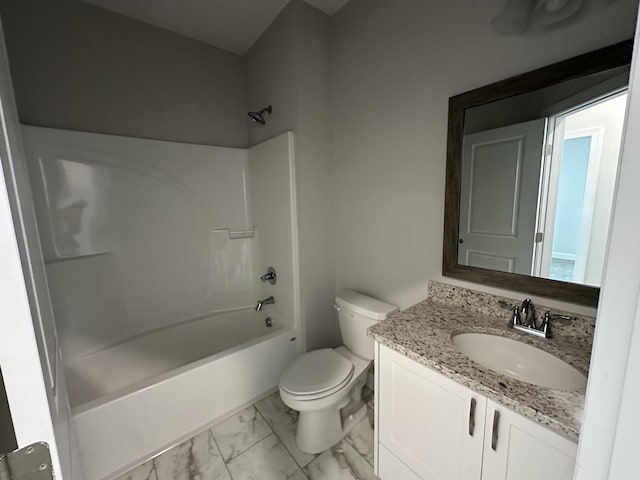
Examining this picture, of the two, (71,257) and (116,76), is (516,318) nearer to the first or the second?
(71,257)

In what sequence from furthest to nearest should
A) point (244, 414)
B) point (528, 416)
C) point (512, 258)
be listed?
1. point (244, 414)
2. point (512, 258)
3. point (528, 416)

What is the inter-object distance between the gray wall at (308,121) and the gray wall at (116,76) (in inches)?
15.1

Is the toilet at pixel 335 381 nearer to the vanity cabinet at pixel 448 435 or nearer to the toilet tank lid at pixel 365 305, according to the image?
the toilet tank lid at pixel 365 305

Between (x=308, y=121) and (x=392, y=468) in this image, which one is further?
(x=308, y=121)

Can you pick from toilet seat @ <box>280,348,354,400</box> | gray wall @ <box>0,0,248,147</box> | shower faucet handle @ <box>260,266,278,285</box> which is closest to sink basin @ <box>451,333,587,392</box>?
toilet seat @ <box>280,348,354,400</box>

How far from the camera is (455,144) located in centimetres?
128

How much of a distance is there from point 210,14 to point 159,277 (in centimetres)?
196

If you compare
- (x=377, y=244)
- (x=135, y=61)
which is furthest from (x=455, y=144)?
(x=135, y=61)

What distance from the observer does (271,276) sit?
2.17m

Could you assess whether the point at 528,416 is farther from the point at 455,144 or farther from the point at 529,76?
the point at 529,76

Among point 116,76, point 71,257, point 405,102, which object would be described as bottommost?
point 71,257

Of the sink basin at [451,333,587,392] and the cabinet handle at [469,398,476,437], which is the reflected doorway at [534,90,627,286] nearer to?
the sink basin at [451,333,587,392]

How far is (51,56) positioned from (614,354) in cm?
272

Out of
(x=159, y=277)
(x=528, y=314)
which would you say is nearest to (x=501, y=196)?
(x=528, y=314)
